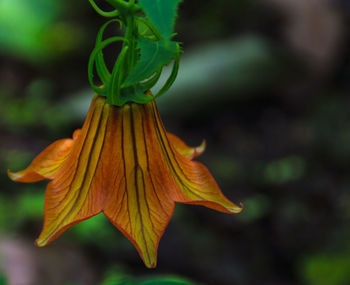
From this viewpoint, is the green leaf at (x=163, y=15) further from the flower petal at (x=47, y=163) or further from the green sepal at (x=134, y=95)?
the flower petal at (x=47, y=163)

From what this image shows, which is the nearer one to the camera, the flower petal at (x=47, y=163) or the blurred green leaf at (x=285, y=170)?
the flower petal at (x=47, y=163)

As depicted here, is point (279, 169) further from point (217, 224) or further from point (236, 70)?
point (236, 70)

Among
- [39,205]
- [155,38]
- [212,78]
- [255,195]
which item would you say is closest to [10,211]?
[39,205]

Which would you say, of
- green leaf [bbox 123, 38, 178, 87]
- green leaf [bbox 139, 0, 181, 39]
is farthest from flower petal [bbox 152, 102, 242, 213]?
green leaf [bbox 139, 0, 181, 39]

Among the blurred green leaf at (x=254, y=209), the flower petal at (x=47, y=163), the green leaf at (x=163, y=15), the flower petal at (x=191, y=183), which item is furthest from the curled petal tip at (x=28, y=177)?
the blurred green leaf at (x=254, y=209)

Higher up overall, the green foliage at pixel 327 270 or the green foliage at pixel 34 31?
the green foliage at pixel 34 31

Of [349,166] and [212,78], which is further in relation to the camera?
[212,78]

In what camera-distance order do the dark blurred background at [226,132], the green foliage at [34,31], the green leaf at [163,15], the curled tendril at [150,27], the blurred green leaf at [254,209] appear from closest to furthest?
the green leaf at [163,15] → the curled tendril at [150,27] → the dark blurred background at [226,132] → the blurred green leaf at [254,209] → the green foliage at [34,31]
